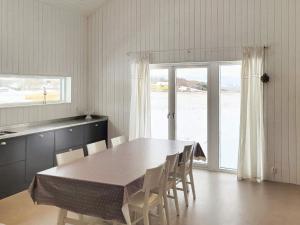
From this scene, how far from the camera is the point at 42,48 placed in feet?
17.3

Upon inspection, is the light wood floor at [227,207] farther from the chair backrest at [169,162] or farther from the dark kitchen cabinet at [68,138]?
the dark kitchen cabinet at [68,138]

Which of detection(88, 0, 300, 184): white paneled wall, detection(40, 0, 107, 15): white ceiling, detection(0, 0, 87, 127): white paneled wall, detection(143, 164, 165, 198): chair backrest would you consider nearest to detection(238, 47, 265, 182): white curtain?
detection(88, 0, 300, 184): white paneled wall

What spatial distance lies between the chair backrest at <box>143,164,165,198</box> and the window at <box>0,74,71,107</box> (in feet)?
10.1

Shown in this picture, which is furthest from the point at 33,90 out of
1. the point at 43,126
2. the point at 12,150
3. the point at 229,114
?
the point at 229,114

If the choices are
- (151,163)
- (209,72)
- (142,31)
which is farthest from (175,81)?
(151,163)

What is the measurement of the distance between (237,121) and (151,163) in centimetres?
266

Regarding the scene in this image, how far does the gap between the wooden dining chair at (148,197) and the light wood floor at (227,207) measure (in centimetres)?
50

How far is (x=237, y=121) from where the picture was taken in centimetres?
538

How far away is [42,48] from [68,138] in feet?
5.38

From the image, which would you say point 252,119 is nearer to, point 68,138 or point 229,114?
point 229,114

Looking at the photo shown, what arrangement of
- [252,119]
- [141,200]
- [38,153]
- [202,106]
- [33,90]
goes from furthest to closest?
1. [202,106]
2. [33,90]
3. [252,119]
4. [38,153]
5. [141,200]

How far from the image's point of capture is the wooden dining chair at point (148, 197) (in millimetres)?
2771

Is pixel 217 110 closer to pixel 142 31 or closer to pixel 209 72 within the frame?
pixel 209 72

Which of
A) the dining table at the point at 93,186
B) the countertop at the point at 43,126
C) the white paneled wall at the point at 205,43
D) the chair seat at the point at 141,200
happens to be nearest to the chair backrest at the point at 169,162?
the dining table at the point at 93,186
